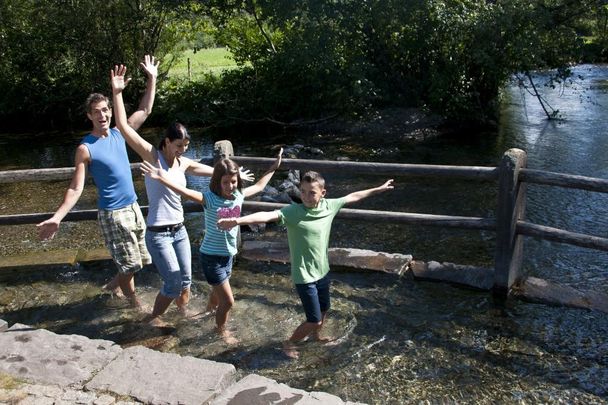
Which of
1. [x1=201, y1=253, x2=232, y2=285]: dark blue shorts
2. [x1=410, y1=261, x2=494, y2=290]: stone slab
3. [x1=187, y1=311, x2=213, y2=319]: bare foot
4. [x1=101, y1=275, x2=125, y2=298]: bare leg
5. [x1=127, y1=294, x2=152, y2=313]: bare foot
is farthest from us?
[x1=410, y1=261, x2=494, y2=290]: stone slab

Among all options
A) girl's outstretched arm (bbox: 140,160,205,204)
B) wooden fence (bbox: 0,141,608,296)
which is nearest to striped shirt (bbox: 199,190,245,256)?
girl's outstretched arm (bbox: 140,160,205,204)

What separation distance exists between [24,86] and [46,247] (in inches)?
502

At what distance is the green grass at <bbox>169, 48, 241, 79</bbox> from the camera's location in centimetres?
2231

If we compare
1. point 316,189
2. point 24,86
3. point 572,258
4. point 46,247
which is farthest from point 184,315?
point 24,86

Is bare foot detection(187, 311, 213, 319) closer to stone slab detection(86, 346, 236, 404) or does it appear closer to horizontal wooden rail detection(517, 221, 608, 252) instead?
stone slab detection(86, 346, 236, 404)

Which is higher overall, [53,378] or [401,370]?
[53,378]

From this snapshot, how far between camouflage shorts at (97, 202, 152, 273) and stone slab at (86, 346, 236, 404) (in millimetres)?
1239

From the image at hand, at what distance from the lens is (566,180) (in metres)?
5.20

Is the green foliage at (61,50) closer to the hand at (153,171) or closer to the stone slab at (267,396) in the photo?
the hand at (153,171)

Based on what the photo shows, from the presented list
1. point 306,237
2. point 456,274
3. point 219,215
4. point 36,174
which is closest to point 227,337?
point 219,215

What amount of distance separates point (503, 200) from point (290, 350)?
7.61ft

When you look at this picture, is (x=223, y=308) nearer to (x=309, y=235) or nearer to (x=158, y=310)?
(x=158, y=310)

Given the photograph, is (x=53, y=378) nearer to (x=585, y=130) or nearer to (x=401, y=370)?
(x=401, y=370)

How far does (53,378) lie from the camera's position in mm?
3676
